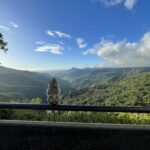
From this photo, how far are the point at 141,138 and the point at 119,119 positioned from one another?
4.94 m

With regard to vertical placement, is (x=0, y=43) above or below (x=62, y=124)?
above

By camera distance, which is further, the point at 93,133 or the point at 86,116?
the point at 86,116

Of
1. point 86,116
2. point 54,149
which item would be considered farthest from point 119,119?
point 54,149

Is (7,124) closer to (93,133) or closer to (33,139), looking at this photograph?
(33,139)

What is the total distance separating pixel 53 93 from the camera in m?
4.56

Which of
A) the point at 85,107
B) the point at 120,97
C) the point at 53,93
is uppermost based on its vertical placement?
the point at 120,97

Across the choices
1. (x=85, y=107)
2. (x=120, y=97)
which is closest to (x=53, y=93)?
(x=85, y=107)

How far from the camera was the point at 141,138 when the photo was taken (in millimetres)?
3064

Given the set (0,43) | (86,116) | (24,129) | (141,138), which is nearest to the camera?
(141,138)

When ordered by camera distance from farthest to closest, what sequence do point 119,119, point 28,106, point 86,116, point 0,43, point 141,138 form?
point 0,43
point 119,119
point 86,116
point 28,106
point 141,138

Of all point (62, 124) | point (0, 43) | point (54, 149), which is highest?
point (0, 43)

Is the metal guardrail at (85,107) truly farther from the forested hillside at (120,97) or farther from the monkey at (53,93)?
the forested hillside at (120,97)

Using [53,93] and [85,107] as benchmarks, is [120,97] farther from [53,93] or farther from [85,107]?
[85,107]

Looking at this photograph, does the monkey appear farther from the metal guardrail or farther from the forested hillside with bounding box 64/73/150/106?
the forested hillside with bounding box 64/73/150/106
